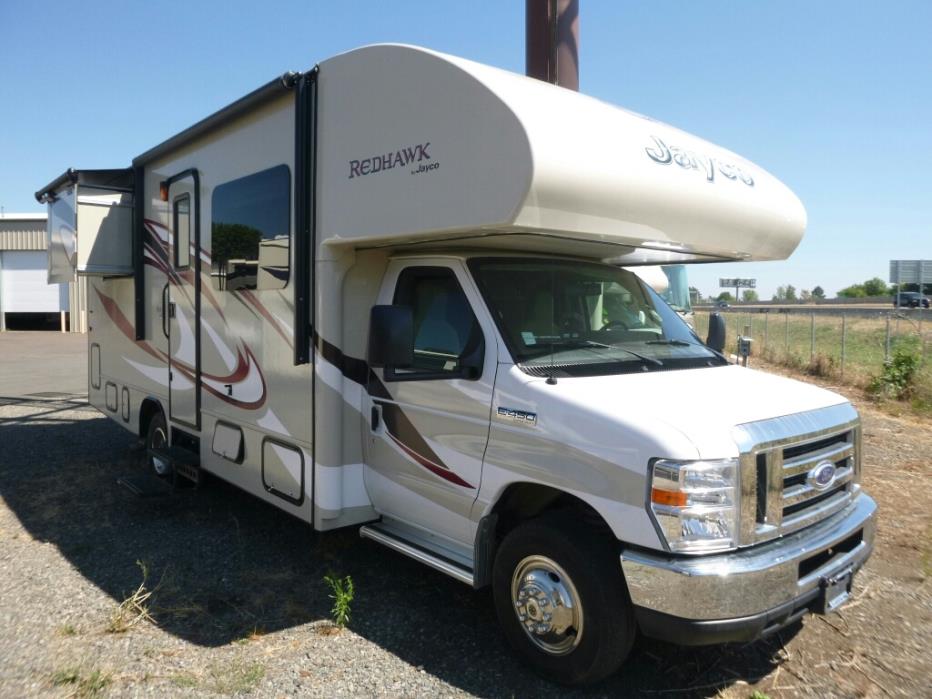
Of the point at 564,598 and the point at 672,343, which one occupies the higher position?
the point at 672,343

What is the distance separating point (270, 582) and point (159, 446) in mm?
2629

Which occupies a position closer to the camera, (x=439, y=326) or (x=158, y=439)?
(x=439, y=326)

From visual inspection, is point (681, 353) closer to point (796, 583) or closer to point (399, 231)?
point (796, 583)

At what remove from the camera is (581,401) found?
10.7 ft

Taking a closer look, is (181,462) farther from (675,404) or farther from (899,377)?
(899,377)

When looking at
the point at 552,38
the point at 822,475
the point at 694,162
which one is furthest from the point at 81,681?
the point at 552,38

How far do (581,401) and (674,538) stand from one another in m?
0.71

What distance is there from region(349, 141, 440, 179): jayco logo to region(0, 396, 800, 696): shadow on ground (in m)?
2.56

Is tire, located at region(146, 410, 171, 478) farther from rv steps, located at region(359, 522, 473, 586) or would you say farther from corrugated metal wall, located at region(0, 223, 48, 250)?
corrugated metal wall, located at region(0, 223, 48, 250)

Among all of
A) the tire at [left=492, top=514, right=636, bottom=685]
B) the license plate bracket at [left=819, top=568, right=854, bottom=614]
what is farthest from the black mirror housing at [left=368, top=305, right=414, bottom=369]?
the license plate bracket at [left=819, top=568, right=854, bottom=614]

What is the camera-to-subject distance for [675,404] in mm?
3271

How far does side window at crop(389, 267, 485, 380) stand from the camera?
12.6 feet

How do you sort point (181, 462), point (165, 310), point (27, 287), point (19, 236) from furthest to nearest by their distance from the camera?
point (27, 287)
point (19, 236)
point (165, 310)
point (181, 462)

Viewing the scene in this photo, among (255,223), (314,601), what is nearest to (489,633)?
(314,601)
